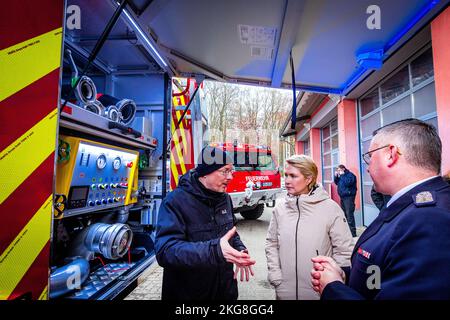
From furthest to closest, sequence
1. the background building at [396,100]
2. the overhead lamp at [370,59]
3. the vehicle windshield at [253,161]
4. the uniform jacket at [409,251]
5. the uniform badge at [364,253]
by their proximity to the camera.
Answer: the vehicle windshield at [253,161] < the background building at [396,100] < the overhead lamp at [370,59] < the uniform badge at [364,253] < the uniform jacket at [409,251]

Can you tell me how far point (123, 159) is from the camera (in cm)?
279

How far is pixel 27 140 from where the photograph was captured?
3.46 ft

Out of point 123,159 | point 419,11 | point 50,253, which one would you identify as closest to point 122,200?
point 123,159

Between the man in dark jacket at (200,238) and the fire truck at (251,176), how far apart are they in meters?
3.14

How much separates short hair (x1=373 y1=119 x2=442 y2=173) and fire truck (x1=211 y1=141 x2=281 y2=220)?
13.0 feet

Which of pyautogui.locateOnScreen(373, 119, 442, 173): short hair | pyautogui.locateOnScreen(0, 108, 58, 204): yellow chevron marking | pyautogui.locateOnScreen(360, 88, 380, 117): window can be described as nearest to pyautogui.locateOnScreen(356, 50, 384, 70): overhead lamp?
pyautogui.locateOnScreen(373, 119, 442, 173): short hair

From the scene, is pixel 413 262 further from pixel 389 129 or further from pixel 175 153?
pixel 175 153

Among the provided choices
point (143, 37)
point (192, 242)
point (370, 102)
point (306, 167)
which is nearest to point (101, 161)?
point (143, 37)

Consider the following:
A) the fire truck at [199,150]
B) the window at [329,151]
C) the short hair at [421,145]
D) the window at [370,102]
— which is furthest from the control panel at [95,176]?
the window at [329,151]

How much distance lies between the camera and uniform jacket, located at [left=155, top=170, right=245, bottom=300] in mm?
1263

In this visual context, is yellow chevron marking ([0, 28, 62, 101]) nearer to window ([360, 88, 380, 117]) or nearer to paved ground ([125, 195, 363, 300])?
paved ground ([125, 195, 363, 300])

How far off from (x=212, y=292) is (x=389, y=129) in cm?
141

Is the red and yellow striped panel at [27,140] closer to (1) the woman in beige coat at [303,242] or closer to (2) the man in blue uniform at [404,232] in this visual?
(2) the man in blue uniform at [404,232]

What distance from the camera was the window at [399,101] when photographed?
3.62 metres
